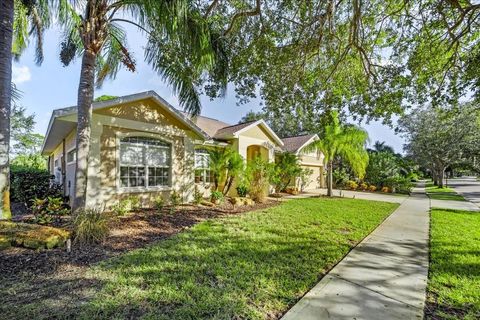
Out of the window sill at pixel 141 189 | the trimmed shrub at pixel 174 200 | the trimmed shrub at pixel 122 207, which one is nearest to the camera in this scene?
the trimmed shrub at pixel 122 207

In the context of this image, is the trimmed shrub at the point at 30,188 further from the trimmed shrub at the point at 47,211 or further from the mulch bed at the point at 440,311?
the mulch bed at the point at 440,311

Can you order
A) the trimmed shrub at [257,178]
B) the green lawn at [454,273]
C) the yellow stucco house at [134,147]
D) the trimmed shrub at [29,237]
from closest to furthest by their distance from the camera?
the green lawn at [454,273] < the trimmed shrub at [29,237] < the yellow stucco house at [134,147] < the trimmed shrub at [257,178]

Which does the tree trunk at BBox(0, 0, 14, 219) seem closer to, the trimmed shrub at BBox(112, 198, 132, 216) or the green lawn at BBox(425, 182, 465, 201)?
the trimmed shrub at BBox(112, 198, 132, 216)

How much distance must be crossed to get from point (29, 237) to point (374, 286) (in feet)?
24.5

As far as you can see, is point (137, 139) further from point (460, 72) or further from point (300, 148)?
point (300, 148)

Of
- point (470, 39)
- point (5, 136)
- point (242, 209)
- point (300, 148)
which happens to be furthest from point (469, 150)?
point (5, 136)

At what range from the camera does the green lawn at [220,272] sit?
3.65 meters

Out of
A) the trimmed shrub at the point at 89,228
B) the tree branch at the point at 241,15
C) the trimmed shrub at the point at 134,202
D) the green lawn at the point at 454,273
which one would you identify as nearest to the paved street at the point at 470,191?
the green lawn at the point at 454,273

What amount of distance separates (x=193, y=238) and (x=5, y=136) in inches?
205

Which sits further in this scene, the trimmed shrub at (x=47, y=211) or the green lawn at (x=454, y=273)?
the trimmed shrub at (x=47, y=211)

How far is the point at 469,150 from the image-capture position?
3056cm

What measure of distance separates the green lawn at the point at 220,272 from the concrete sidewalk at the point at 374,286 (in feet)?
0.85

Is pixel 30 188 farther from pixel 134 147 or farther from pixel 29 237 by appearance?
pixel 29 237

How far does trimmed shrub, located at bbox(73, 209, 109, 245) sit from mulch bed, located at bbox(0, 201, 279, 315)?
216 millimetres
